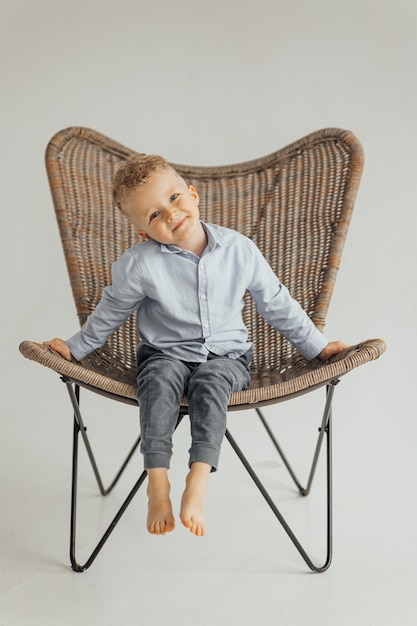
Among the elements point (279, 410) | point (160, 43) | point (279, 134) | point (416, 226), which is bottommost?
point (279, 410)

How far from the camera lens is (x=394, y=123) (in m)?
3.79

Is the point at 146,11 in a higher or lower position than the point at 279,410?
higher

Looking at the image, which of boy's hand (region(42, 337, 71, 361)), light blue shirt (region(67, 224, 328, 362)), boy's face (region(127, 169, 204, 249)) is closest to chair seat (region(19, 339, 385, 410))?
boy's hand (region(42, 337, 71, 361))

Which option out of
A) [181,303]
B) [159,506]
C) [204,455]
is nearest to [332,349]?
[181,303]

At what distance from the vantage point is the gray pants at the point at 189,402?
2.08 m

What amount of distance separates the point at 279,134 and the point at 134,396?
6.19 ft

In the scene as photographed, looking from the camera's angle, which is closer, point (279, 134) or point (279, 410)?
point (279, 410)

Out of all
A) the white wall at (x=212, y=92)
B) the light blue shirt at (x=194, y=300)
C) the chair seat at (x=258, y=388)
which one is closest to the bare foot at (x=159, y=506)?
the chair seat at (x=258, y=388)

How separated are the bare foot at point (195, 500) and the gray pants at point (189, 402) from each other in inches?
1.0

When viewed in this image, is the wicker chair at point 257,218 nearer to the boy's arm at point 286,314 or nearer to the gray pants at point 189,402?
the boy's arm at point 286,314

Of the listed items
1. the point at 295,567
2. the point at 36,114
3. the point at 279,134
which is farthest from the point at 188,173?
the point at 295,567

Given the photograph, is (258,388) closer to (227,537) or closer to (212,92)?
(227,537)

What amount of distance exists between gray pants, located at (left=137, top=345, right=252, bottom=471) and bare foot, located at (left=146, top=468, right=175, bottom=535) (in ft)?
0.09

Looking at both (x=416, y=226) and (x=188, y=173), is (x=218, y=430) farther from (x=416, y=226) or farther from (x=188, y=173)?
(x=416, y=226)
